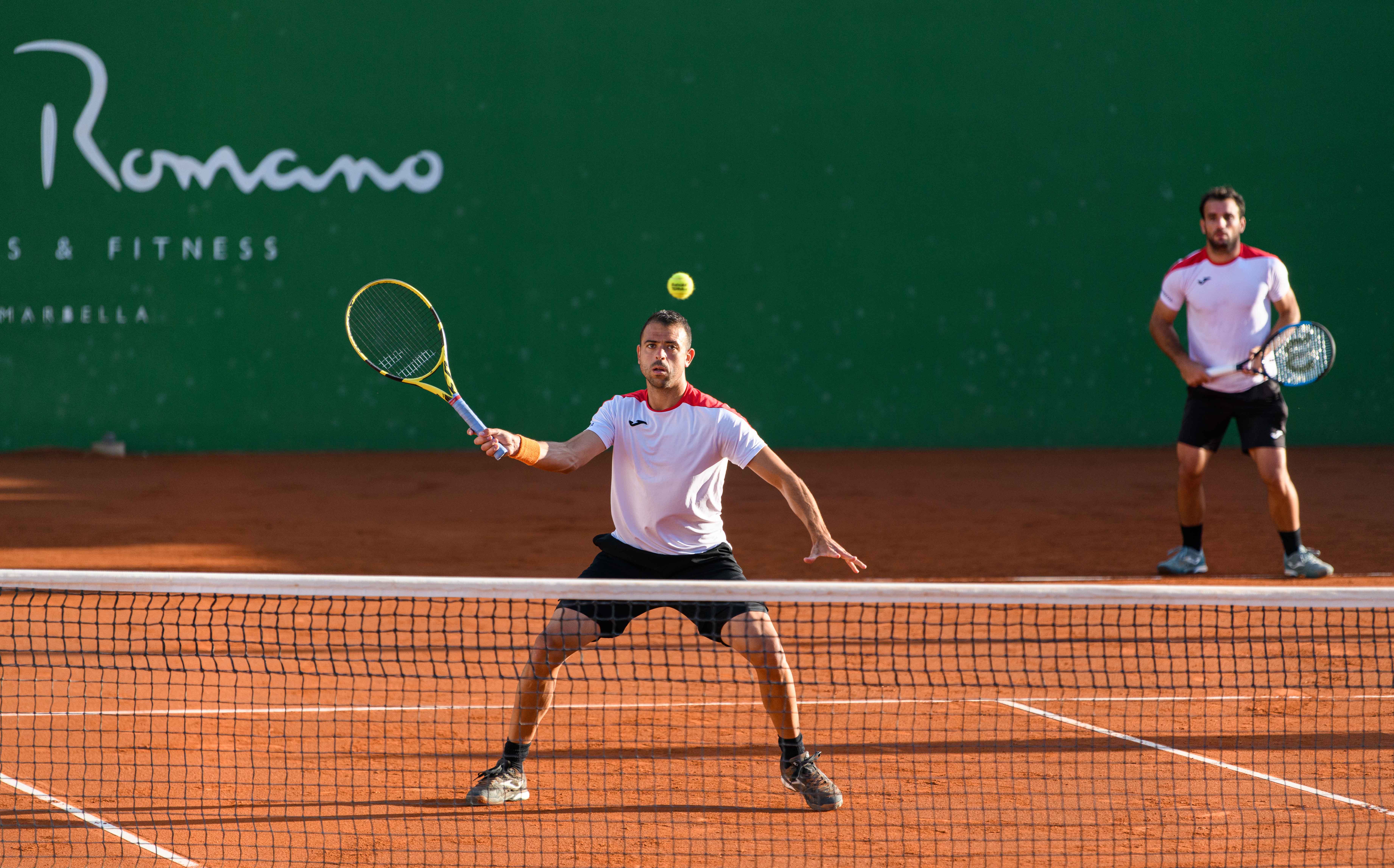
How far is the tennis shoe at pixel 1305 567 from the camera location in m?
6.37

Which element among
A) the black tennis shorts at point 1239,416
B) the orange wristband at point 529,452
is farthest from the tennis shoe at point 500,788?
the black tennis shorts at point 1239,416

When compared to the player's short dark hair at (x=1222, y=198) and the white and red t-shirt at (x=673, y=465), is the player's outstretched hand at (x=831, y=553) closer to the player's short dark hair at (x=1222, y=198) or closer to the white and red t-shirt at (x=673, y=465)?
the white and red t-shirt at (x=673, y=465)

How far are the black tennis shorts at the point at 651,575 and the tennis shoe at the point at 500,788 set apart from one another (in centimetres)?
42

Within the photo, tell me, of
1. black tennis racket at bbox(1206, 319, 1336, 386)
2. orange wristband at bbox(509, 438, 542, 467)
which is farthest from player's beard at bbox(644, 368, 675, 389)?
black tennis racket at bbox(1206, 319, 1336, 386)

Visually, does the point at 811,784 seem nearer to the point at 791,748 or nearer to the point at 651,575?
the point at 791,748

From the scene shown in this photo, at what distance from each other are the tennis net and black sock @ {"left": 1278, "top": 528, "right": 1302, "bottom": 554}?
0.65m

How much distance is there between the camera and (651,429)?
145 inches

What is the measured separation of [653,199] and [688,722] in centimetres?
896

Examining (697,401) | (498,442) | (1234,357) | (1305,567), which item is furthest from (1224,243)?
(498,442)

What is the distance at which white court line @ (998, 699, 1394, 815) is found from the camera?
3514 mm

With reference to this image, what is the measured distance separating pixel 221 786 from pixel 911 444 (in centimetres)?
996

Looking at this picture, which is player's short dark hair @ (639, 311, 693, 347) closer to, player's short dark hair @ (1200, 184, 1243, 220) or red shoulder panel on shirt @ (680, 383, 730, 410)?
red shoulder panel on shirt @ (680, 383, 730, 410)

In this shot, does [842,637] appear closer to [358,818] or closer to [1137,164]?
[358,818]

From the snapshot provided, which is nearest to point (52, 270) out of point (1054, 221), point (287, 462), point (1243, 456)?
point (287, 462)
